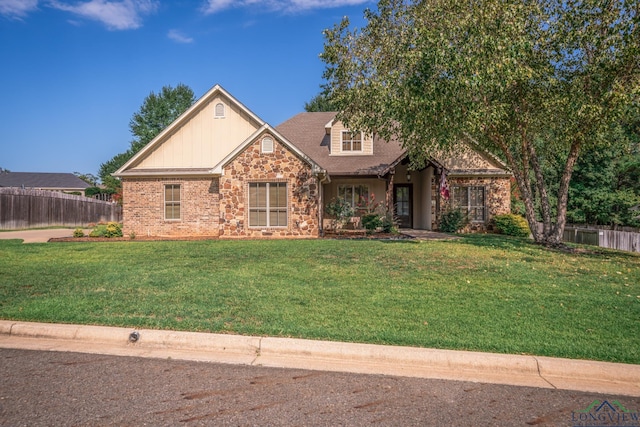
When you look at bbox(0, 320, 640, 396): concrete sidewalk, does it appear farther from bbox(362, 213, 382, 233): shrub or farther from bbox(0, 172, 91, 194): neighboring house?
bbox(0, 172, 91, 194): neighboring house

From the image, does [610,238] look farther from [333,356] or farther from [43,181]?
[43,181]

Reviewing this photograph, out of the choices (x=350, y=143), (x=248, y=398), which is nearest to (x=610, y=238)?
(x=350, y=143)

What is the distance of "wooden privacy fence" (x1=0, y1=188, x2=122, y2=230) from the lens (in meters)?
23.2

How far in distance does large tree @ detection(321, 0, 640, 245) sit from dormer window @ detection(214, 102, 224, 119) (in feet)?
24.2

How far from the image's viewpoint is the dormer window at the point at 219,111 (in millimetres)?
17547

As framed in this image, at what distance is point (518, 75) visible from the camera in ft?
33.6

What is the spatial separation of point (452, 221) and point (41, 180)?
156ft

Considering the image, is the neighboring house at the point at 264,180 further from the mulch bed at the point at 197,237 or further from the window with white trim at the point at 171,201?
the mulch bed at the point at 197,237

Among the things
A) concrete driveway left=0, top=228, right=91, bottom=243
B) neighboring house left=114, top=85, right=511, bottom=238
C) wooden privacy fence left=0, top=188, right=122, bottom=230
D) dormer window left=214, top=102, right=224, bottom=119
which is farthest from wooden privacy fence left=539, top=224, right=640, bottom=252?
wooden privacy fence left=0, top=188, right=122, bottom=230

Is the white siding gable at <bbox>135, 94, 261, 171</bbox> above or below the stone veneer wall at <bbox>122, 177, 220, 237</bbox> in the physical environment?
above

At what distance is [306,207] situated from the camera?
15578mm

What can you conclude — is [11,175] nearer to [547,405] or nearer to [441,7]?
[441,7]

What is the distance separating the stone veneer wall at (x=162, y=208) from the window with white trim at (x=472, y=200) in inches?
427

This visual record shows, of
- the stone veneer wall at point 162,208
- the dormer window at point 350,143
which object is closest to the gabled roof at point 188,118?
the stone veneer wall at point 162,208
